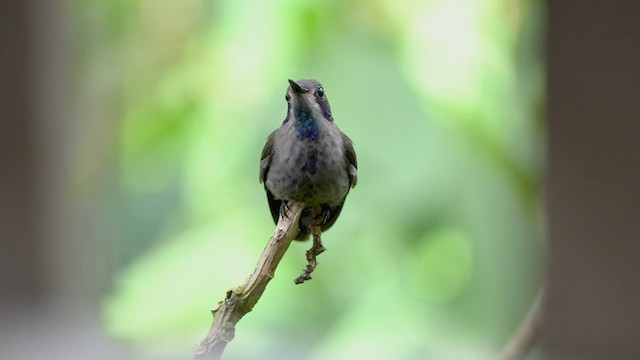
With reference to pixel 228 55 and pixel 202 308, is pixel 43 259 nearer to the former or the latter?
pixel 202 308

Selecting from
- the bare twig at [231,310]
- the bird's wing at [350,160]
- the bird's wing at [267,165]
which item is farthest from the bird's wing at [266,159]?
the bare twig at [231,310]

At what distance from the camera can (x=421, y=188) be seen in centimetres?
154

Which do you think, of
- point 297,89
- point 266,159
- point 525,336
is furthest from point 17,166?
point 525,336

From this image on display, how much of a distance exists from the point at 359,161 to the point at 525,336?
48cm

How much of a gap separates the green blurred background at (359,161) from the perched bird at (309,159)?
37 centimetres

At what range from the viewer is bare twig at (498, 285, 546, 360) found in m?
1.16

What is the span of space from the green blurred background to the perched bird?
0.37 meters

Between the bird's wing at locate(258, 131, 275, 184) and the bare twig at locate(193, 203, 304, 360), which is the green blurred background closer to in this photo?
the bird's wing at locate(258, 131, 275, 184)

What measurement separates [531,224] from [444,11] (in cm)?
48

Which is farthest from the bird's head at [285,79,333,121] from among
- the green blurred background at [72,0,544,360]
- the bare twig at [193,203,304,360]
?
the green blurred background at [72,0,544,360]

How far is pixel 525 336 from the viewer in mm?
1265

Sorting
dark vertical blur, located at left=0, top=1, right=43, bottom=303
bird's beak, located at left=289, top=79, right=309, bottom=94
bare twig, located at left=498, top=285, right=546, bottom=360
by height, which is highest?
bird's beak, located at left=289, top=79, right=309, bottom=94

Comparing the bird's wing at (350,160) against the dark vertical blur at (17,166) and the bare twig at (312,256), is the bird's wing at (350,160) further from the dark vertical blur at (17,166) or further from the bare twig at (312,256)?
the dark vertical blur at (17,166)

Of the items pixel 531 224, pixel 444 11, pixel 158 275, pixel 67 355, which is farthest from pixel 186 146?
pixel 531 224
